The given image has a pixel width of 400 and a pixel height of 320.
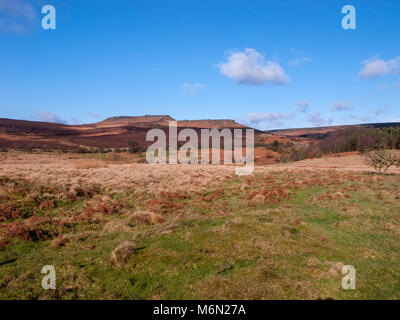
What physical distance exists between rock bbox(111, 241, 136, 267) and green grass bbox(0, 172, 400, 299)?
7.6 inches

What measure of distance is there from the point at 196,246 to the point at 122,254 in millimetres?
2619

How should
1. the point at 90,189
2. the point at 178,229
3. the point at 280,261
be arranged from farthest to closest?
1. the point at 90,189
2. the point at 178,229
3. the point at 280,261

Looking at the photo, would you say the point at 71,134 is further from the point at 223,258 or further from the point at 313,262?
the point at 313,262

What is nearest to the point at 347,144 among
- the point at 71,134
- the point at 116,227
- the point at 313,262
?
the point at 313,262

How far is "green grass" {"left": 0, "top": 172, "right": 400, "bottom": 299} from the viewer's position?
6410 mm

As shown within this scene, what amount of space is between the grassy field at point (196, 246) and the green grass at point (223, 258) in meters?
0.03

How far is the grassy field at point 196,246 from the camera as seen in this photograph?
21.4 ft

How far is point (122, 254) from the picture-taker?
8.27 m

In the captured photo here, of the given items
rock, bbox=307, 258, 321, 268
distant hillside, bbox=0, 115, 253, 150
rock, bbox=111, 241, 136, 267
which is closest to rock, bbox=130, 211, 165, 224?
rock, bbox=111, 241, 136, 267

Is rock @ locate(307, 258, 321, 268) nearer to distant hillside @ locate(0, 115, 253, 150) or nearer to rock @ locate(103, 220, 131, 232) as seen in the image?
rock @ locate(103, 220, 131, 232)
